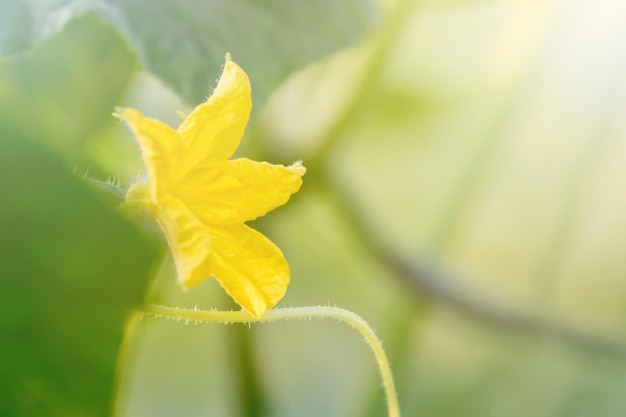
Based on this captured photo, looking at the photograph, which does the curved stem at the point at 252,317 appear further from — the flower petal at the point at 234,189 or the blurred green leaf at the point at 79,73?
the blurred green leaf at the point at 79,73

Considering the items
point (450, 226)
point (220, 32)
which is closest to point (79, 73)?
point (220, 32)

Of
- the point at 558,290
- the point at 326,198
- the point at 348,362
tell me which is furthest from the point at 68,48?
the point at 558,290

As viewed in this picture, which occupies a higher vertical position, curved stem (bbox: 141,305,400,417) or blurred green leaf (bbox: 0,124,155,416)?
blurred green leaf (bbox: 0,124,155,416)

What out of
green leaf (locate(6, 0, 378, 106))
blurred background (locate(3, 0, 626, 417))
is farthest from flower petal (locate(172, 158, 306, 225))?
blurred background (locate(3, 0, 626, 417))

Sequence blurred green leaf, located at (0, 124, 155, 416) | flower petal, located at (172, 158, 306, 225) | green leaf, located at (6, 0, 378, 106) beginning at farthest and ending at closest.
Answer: green leaf, located at (6, 0, 378, 106), flower petal, located at (172, 158, 306, 225), blurred green leaf, located at (0, 124, 155, 416)

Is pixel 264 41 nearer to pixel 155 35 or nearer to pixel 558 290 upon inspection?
pixel 155 35

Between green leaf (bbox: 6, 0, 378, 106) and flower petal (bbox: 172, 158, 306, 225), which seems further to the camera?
green leaf (bbox: 6, 0, 378, 106)

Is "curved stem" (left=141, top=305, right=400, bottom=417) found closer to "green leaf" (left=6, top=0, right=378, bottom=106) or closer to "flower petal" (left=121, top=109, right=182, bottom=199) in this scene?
"flower petal" (left=121, top=109, right=182, bottom=199)
